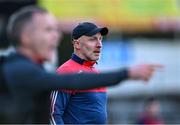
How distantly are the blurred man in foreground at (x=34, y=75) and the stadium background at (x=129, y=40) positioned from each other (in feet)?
52.8

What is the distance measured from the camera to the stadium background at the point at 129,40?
21938 mm

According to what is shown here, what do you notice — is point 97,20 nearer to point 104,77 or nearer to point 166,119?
point 166,119

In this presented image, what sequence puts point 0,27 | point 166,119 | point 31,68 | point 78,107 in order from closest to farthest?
point 31,68, point 78,107, point 166,119, point 0,27

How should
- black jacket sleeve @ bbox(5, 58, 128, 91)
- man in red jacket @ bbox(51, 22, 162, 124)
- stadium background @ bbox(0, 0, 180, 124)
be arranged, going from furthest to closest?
stadium background @ bbox(0, 0, 180, 124) < man in red jacket @ bbox(51, 22, 162, 124) < black jacket sleeve @ bbox(5, 58, 128, 91)

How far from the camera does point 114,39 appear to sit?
75.6ft

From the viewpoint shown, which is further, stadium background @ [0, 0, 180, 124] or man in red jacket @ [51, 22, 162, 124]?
stadium background @ [0, 0, 180, 124]

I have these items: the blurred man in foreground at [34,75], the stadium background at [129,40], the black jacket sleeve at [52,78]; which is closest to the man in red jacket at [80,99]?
the blurred man in foreground at [34,75]

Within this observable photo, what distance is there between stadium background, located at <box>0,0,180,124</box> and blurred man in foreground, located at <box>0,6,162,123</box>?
1610 cm

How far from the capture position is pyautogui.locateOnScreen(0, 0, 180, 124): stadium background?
72.0 ft

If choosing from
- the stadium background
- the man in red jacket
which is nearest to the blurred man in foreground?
the man in red jacket

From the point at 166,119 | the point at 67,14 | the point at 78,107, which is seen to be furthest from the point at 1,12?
the point at 78,107

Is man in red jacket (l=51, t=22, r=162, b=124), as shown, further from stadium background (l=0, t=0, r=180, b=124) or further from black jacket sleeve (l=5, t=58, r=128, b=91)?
stadium background (l=0, t=0, r=180, b=124)

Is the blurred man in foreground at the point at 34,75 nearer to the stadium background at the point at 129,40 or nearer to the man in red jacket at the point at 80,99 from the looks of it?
the man in red jacket at the point at 80,99

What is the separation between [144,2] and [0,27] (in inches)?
142
